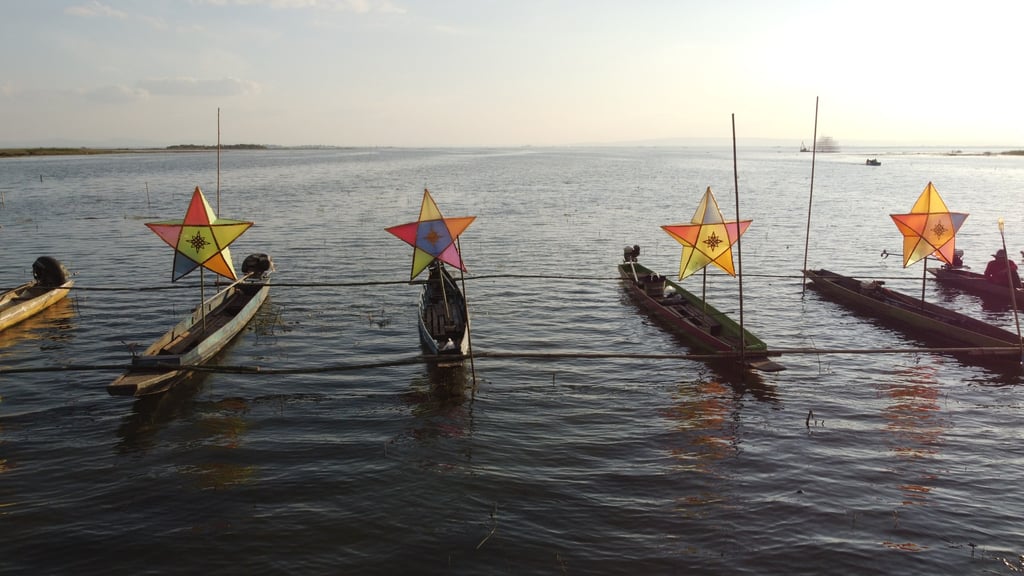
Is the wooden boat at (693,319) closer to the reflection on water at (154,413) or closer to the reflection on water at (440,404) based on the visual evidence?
the reflection on water at (440,404)

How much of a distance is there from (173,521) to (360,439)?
13.0 ft

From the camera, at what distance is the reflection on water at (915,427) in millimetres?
12141

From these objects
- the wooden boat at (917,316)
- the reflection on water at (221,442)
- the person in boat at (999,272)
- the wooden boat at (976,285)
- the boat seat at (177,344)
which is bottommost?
the reflection on water at (221,442)

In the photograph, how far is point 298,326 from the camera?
2256 cm

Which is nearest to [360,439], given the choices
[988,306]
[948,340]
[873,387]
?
[873,387]

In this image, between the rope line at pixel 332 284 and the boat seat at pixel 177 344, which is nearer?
the boat seat at pixel 177 344

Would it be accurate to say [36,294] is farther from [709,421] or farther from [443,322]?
[709,421]

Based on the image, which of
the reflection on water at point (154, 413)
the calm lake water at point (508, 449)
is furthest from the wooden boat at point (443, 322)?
the reflection on water at point (154, 413)

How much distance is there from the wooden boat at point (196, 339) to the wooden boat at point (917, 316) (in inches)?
803

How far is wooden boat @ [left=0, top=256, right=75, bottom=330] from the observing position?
2180cm

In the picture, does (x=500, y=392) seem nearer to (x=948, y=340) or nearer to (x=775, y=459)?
(x=775, y=459)

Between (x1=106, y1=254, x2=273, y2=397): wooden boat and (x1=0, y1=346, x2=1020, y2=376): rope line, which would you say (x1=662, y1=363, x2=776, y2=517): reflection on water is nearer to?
A: (x1=0, y1=346, x2=1020, y2=376): rope line

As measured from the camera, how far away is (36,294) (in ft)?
78.3

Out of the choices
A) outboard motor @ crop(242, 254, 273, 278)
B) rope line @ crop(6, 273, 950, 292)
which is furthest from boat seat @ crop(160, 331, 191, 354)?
outboard motor @ crop(242, 254, 273, 278)
